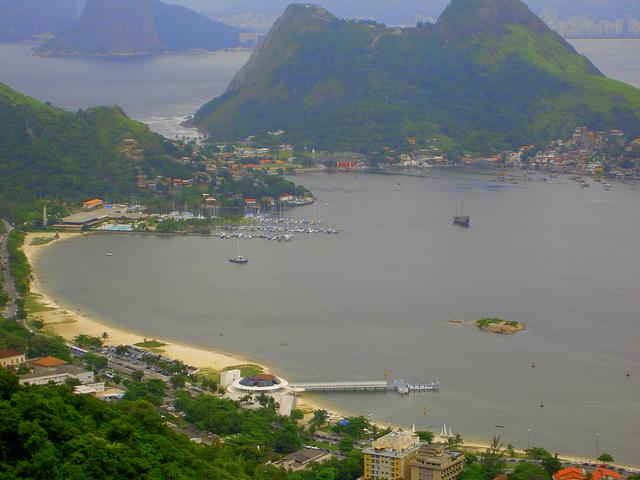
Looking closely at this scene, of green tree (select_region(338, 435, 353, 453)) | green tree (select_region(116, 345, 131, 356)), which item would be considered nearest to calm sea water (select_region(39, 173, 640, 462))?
green tree (select_region(116, 345, 131, 356))

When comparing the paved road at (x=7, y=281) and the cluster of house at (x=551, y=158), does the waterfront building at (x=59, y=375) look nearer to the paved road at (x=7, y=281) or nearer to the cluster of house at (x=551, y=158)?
the paved road at (x=7, y=281)

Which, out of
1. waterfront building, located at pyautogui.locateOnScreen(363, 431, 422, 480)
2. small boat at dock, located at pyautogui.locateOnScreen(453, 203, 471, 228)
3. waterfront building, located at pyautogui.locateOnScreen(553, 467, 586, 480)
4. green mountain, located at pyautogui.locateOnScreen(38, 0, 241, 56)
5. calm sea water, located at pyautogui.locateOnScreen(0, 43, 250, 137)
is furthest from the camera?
green mountain, located at pyautogui.locateOnScreen(38, 0, 241, 56)

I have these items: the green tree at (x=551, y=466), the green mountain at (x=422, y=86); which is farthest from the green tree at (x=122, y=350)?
the green mountain at (x=422, y=86)

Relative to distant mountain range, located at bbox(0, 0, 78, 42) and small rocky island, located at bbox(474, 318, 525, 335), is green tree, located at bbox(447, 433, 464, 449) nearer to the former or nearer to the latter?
small rocky island, located at bbox(474, 318, 525, 335)

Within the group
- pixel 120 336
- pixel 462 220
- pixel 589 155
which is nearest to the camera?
pixel 120 336

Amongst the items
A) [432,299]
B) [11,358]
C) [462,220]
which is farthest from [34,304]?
[462,220]

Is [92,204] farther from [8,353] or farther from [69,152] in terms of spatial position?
[8,353]

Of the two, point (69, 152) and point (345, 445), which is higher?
point (69, 152)

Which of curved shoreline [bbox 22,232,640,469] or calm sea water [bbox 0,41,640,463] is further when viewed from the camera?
curved shoreline [bbox 22,232,640,469]
